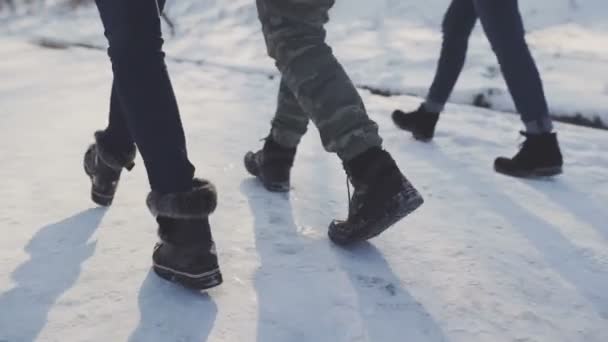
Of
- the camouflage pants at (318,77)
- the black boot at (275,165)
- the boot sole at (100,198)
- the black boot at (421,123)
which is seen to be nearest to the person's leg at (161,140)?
the camouflage pants at (318,77)

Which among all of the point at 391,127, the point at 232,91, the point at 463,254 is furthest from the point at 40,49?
the point at 463,254

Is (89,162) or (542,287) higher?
(89,162)

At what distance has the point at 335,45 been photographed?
3898mm

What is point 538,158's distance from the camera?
182 centimetres

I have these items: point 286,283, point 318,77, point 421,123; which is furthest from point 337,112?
point 421,123

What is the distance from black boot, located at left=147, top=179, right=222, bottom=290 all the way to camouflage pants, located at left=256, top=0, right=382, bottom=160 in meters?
0.27

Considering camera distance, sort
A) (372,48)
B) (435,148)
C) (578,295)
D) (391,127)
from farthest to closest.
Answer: (372,48) < (391,127) < (435,148) < (578,295)

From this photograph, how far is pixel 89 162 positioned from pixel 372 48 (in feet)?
8.42

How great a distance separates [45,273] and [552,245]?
1.06 meters

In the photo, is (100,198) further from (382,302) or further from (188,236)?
(382,302)

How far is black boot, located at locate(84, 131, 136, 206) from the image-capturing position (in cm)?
140

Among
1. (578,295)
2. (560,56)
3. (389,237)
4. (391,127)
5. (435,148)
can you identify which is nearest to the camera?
(578,295)

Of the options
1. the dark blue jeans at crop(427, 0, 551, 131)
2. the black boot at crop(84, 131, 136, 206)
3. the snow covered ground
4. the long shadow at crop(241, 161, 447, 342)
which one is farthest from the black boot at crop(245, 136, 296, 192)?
the snow covered ground

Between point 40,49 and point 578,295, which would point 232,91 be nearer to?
point 40,49
